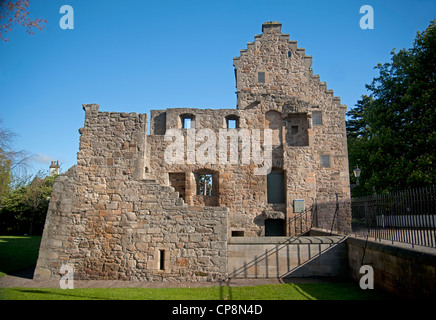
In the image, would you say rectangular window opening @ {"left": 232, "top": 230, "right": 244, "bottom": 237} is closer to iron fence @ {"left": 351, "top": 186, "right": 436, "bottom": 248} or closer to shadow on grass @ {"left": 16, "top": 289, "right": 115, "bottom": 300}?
iron fence @ {"left": 351, "top": 186, "right": 436, "bottom": 248}

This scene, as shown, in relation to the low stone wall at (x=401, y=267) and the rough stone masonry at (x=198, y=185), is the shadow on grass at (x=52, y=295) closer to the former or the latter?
the rough stone masonry at (x=198, y=185)

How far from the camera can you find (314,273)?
1053 cm

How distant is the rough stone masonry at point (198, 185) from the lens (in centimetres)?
1083

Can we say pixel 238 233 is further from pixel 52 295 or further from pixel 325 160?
pixel 52 295

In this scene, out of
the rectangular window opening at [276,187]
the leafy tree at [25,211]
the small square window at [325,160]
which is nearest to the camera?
the rectangular window opening at [276,187]

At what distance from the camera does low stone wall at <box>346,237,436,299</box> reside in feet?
19.2

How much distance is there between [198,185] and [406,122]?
13228 mm

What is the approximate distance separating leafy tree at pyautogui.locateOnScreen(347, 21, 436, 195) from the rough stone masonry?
2207mm

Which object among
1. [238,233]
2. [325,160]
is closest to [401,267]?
[238,233]

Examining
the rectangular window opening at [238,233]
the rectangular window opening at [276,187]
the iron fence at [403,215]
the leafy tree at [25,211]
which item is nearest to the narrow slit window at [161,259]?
the rectangular window opening at [238,233]

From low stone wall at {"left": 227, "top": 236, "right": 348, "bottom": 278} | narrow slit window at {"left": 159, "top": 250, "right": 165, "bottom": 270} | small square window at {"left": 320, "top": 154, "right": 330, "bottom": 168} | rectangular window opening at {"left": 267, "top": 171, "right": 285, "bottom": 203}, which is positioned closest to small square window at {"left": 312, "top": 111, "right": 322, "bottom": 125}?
small square window at {"left": 320, "top": 154, "right": 330, "bottom": 168}

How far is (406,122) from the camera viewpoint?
18.1 m

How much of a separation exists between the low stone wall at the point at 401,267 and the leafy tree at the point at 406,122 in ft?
31.1
